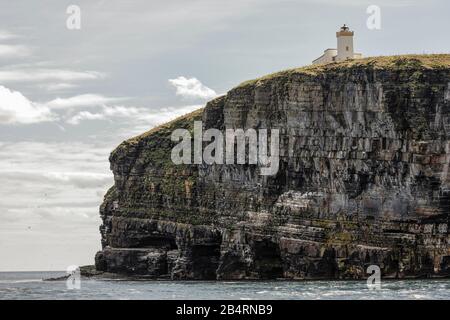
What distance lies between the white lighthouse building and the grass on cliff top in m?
7.79

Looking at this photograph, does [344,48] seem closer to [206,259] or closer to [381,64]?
[381,64]

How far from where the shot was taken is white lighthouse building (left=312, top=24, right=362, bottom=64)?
142 m

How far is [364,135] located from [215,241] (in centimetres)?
2721

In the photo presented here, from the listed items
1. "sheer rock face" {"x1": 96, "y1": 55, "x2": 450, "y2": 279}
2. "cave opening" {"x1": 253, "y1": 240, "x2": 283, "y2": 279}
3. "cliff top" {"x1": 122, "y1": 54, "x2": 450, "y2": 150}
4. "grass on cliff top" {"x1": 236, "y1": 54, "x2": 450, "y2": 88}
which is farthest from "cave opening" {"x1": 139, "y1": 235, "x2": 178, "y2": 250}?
"grass on cliff top" {"x1": 236, "y1": 54, "x2": 450, "y2": 88}

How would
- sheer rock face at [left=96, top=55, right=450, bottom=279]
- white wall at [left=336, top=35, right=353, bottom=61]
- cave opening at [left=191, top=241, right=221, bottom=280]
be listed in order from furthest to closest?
white wall at [left=336, top=35, right=353, bottom=61] → cave opening at [left=191, top=241, right=221, bottom=280] → sheer rock face at [left=96, top=55, right=450, bottom=279]

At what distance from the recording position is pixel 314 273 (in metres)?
124

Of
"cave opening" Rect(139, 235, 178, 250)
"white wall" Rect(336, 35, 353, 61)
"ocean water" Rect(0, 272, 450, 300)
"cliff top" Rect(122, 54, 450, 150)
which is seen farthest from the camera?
"cave opening" Rect(139, 235, 178, 250)

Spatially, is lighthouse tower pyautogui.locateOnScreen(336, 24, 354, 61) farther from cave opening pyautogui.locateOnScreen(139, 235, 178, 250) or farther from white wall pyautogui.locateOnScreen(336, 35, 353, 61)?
cave opening pyautogui.locateOnScreen(139, 235, 178, 250)

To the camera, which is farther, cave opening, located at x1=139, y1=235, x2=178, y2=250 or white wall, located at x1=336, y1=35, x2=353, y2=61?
cave opening, located at x1=139, y1=235, x2=178, y2=250

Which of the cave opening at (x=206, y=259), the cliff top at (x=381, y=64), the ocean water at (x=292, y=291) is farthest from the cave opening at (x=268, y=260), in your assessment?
the cliff top at (x=381, y=64)

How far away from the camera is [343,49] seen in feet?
467

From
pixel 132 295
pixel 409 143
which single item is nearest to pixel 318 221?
pixel 409 143

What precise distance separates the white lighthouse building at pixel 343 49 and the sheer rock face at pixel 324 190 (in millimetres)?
10366

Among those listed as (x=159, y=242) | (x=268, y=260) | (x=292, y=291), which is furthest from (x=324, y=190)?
(x=292, y=291)
